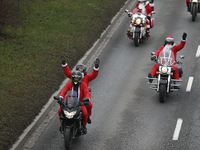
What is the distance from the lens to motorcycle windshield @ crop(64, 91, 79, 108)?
1082 cm

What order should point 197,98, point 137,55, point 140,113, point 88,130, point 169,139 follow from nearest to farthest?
point 169,139 → point 88,130 → point 140,113 → point 197,98 → point 137,55

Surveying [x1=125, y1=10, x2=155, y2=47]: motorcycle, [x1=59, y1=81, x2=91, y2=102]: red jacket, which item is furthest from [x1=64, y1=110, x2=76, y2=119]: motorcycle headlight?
[x1=125, y1=10, x2=155, y2=47]: motorcycle

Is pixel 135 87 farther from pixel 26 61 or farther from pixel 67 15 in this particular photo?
pixel 67 15

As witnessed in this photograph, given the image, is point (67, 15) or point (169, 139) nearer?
point (169, 139)

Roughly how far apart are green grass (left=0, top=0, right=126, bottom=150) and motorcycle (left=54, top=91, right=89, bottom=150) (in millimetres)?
1767

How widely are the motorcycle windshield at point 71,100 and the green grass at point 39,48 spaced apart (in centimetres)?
203

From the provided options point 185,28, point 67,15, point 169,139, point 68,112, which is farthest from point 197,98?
point 67,15

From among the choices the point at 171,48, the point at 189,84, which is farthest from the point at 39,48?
the point at 189,84

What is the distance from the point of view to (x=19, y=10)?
71.1ft

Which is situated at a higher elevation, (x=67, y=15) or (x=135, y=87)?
(x=67, y=15)

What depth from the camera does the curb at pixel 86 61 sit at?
11930 mm

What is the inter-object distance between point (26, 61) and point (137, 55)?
530 centimetres

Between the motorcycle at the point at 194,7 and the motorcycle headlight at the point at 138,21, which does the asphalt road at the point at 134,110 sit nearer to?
the motorcycle headlight at the point at 138,21

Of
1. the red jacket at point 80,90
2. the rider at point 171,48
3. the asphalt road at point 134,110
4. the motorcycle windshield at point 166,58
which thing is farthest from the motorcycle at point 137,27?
the red jacket at point 80,90
